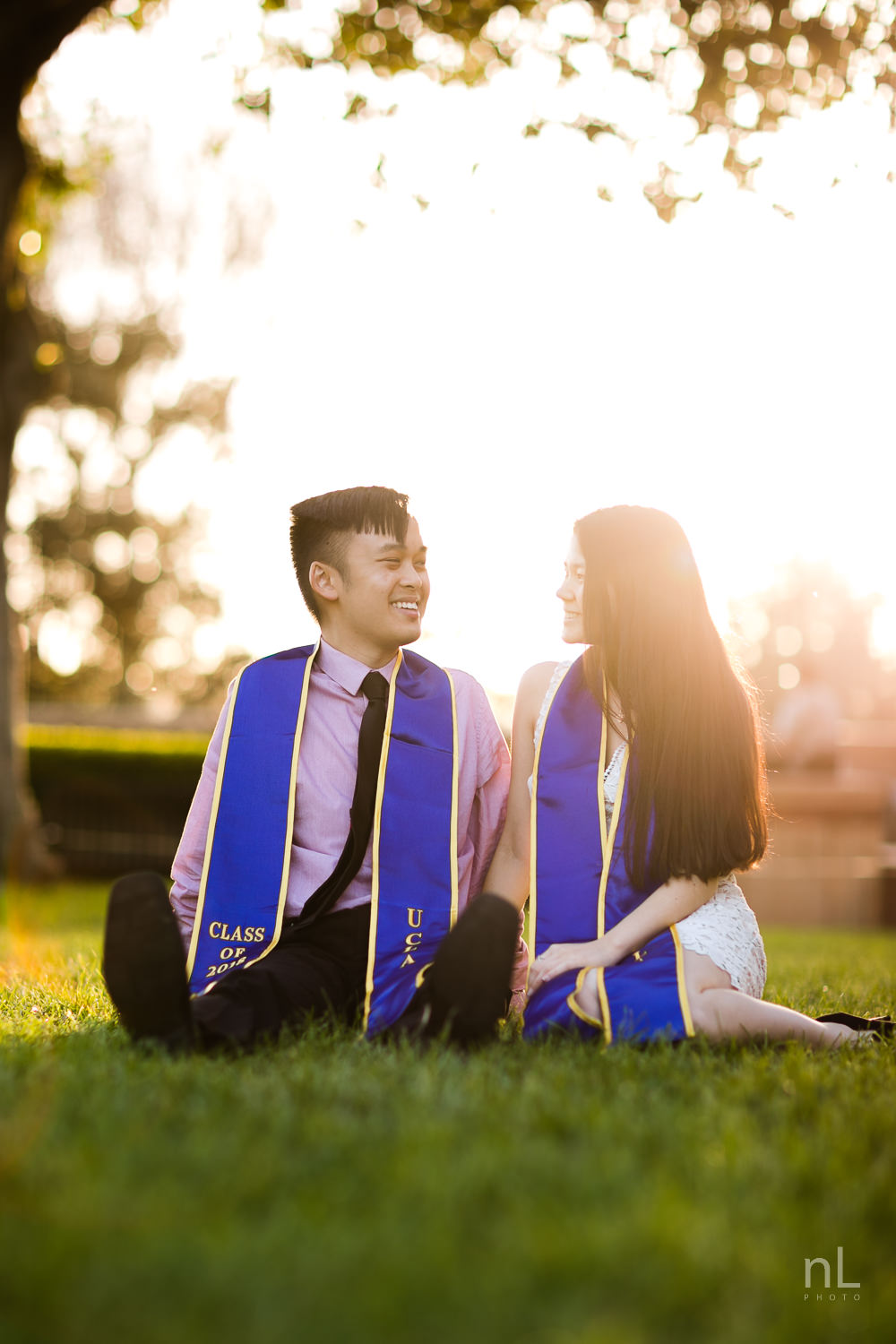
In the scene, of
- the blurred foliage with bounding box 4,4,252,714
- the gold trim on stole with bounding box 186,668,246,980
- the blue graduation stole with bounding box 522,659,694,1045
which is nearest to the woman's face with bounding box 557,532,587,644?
the blue graduation stole with bounding box 522,659,694,1045

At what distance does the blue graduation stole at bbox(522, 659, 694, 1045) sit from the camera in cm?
303

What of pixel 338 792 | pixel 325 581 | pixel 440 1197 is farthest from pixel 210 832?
pixel 440 1197

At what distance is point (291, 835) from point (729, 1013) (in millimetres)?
1303

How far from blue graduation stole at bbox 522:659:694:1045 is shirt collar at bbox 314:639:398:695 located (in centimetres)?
53

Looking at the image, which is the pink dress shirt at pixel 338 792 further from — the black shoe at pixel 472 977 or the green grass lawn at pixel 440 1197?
the green grass lawn at pixel 440 1197

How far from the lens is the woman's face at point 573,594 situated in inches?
137

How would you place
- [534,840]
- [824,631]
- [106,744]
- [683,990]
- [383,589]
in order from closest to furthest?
1. [683,990]
2. [534,840]
3. [383,589]
4. [106,744]
5. [824,631]

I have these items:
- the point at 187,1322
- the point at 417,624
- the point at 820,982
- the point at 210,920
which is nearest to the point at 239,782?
the point at 210,920

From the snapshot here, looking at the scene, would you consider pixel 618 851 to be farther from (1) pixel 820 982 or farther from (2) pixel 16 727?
(2) pixel 16 727

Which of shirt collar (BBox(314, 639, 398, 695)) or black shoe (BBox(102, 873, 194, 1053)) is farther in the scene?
shirt collar (BBox(314, 639, 398, 695))

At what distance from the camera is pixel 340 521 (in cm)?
369

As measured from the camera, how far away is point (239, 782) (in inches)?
137

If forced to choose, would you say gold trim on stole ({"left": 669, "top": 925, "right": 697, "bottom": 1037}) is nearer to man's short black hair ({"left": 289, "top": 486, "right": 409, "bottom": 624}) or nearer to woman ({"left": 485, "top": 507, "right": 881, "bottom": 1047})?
woman ({"left": 485, "top": 507, "right": 881, "bottom": 1047})

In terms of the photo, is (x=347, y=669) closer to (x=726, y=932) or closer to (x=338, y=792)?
(x=338, y=792)
